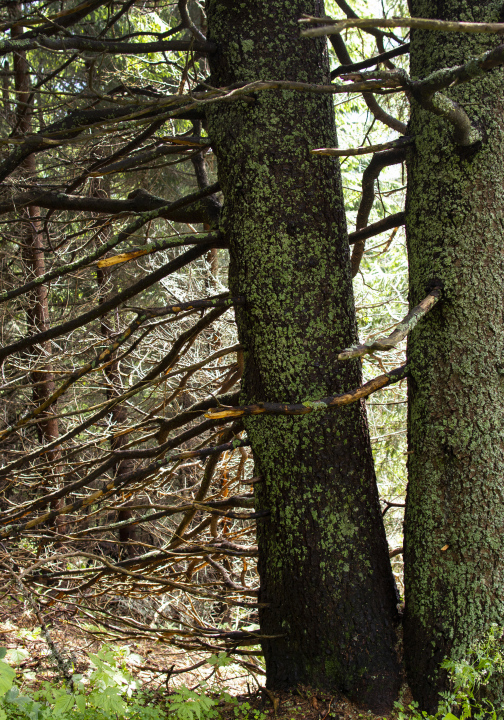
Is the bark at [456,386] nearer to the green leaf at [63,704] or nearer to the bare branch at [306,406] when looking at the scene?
the bare branch at [306,406]

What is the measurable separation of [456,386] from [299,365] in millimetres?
611

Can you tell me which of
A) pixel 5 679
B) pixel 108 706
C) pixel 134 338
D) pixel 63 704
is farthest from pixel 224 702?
pixel 134 338

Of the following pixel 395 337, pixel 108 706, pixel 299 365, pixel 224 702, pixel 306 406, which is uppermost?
pixel 299 365

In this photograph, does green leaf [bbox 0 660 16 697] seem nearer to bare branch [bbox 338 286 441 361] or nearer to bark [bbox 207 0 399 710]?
bark [bbox 207 0 399 710]

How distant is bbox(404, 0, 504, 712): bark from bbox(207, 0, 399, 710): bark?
0.66 feet

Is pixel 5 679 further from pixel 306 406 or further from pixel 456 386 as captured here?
pixel 456 386

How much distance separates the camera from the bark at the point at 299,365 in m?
2.13

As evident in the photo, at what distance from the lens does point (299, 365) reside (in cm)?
223

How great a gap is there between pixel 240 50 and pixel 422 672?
261cm

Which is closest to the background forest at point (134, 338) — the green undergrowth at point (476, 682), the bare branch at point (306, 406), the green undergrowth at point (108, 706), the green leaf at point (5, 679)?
the green undergrowth at point (108, 706)

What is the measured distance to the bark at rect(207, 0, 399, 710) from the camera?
213 centimetres

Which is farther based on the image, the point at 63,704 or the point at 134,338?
the point at 134,338

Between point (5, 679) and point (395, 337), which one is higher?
point (395, 337)

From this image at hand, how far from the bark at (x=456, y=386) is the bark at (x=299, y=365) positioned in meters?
0.20
